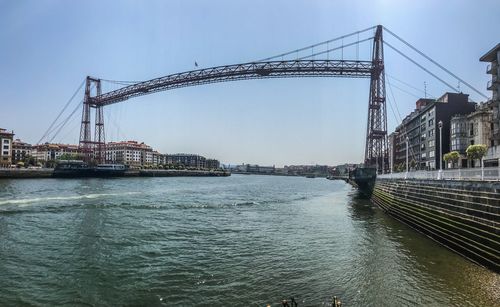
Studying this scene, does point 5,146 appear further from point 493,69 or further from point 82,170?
point 493,69

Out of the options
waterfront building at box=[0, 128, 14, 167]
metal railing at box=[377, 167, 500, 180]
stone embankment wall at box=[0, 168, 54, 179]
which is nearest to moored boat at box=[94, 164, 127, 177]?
stone embankment wall at box=[0, 168, 54, 179]

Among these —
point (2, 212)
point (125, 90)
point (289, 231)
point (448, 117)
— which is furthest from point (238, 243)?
point (125, 90)

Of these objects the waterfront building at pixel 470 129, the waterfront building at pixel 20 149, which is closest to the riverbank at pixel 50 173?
the waterfront building at pixel 20 149

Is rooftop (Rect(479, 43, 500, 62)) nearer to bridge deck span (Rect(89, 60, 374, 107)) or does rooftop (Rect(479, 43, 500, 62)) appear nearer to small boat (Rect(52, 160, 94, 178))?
bridge deck span (Rect(89, 60, 374, 107))

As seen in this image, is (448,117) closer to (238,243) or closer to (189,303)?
(238,243)

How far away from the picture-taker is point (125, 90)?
83438 mm

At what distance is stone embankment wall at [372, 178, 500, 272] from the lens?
12.5 meters

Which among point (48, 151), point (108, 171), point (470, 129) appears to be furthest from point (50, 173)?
point (48, 151)

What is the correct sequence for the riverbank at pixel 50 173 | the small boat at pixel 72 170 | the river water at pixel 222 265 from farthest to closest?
the small boat at pixel 72 170 < the riverbank at pixel 50 173 < the river water at pixel 222 265

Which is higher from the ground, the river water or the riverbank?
the riverbank

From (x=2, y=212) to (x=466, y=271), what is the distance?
27.1 m

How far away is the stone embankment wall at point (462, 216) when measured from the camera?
41.0 feet

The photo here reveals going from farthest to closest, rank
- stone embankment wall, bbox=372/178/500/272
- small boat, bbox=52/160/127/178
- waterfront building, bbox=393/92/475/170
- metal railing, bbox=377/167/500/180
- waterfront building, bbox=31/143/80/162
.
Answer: waterfront building, bbox=31/143/80/162 → small boat, bbox=52/160/127/178 → waterfront building, bbox=393/92/475/170 → metal railing, bbox=377/167/500/180 → stone embankment wall, bbox=372/178/500/272

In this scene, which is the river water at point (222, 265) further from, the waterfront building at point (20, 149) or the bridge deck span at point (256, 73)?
the waterfront building at point (20, 149)
